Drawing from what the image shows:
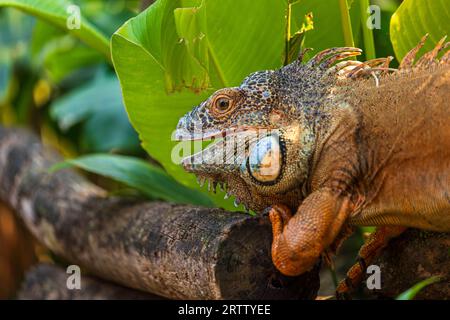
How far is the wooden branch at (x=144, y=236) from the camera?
2287mm

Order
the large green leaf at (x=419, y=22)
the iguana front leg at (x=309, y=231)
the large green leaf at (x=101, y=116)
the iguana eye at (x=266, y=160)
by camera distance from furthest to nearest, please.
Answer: the large green leaf at (x=101, y=116) < the large green leaf at (x=419, y=22) < the iguana eye at (x=266, y=160) < the iguana front leg at (x=309, y=231)

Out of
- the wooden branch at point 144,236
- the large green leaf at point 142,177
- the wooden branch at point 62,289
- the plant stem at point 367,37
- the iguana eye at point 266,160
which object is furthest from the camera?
the wooden branch at point 62,289

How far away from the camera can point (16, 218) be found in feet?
18.2

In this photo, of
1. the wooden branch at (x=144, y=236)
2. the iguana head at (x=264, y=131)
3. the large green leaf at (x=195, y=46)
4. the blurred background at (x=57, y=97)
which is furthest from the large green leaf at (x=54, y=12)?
the blurred background at (x=57, y=97)

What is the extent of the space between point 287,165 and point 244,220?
288 mm

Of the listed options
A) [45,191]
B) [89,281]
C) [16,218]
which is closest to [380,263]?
[89,281]

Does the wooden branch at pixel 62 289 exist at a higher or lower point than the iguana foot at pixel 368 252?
higher

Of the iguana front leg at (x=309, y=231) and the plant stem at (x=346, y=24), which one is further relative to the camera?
the plant stem at (x=346, y=24)

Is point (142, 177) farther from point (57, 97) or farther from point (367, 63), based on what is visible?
point (57, 97)

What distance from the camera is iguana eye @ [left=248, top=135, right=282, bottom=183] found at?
2133 mm

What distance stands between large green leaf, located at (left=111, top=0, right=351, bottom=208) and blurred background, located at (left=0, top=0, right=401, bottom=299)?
69.1 inches

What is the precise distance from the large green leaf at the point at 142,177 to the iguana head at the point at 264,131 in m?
0.95

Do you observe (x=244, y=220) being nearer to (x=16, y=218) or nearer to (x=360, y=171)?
(x=360, y=171)

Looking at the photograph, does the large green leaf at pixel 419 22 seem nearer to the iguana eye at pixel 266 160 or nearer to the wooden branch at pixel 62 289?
the iguana eye at pixel 266 160
